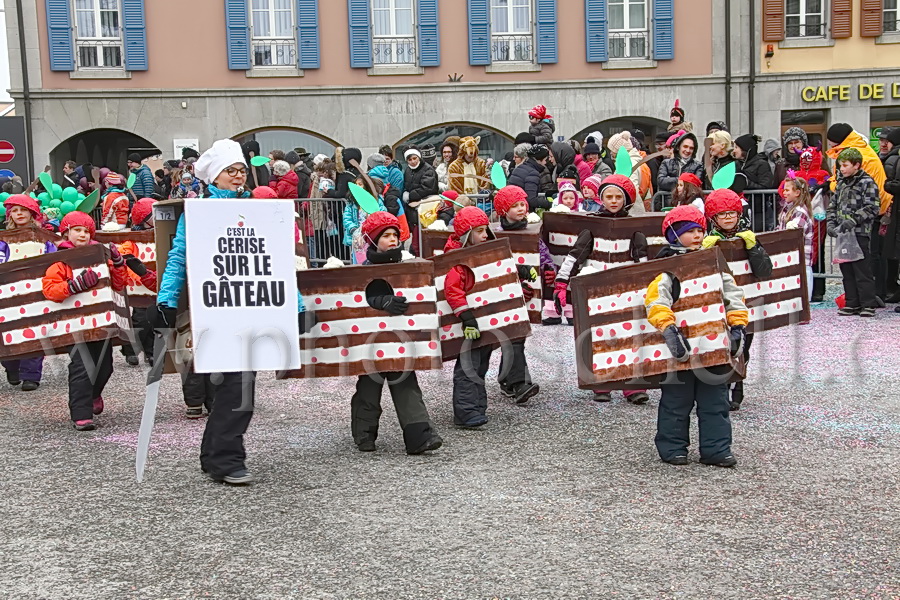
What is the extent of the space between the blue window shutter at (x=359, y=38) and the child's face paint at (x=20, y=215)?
678 inches

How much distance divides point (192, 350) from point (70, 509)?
3.42 ft

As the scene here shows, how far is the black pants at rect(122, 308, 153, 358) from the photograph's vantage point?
33.9 feet

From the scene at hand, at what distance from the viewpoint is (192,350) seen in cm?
634

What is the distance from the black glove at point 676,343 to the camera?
20.4 feet

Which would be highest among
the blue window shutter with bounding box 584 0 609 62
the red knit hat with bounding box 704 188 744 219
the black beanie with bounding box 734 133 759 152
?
the blue window shutter with bounding box 584 0 609 62

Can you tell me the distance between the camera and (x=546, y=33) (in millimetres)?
26172

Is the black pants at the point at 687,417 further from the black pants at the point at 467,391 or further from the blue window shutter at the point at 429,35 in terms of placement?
the blue window shutter at the point at 429,35

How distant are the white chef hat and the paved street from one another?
1.69 m

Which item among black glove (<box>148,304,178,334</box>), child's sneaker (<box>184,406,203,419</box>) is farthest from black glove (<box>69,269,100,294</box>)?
black glove (<box>148,304,178,334</box>)

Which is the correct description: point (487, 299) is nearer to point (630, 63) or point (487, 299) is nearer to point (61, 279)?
point (61, 279)

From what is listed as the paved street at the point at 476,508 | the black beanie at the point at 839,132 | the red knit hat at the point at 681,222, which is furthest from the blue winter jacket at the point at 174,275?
the black beanie at the point at 839,132

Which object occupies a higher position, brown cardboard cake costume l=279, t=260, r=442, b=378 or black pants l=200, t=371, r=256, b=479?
brown cardboard cake costume l=279, t=260, r=442, b=378

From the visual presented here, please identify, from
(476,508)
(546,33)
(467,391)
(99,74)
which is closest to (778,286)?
(467,391)

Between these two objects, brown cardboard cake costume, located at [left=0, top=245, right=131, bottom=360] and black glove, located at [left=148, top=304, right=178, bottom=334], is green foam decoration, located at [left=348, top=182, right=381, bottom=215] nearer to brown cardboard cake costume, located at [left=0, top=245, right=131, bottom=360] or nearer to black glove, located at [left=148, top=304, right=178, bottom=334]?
black glove, located at [left=148, top=304, right=178, bottom=334]
